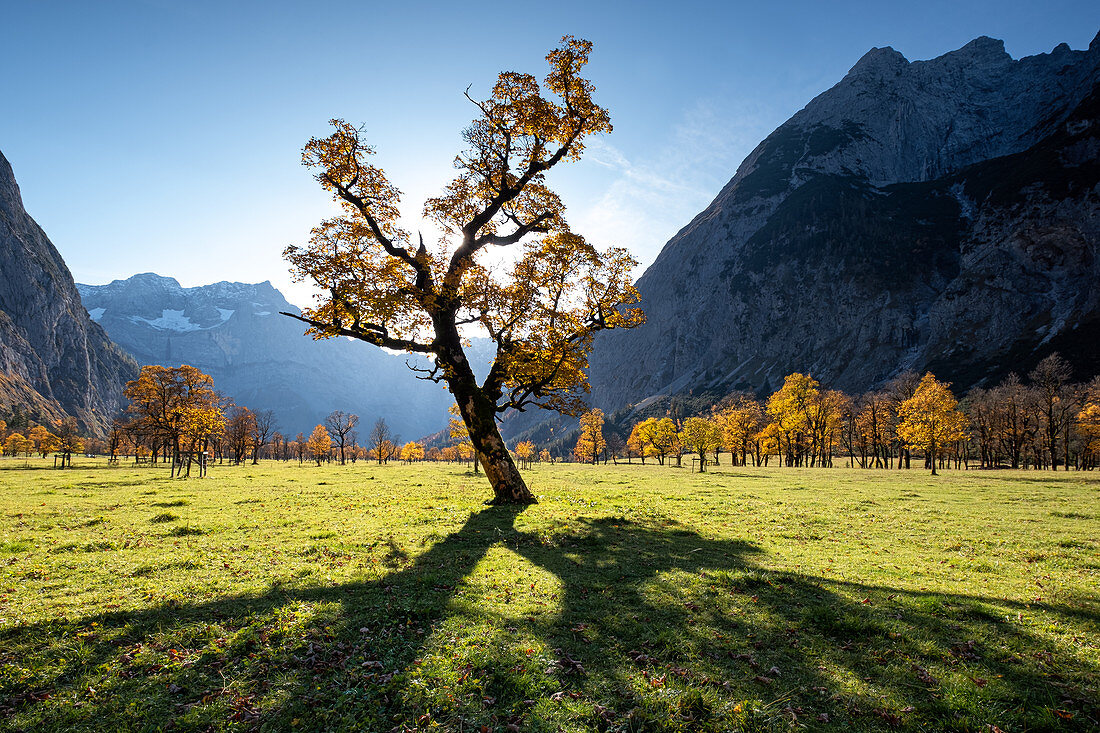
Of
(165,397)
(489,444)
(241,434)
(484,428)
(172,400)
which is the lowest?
(241,434)

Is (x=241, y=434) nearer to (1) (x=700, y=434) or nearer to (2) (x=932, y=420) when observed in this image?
(1) (x=700, y=434)

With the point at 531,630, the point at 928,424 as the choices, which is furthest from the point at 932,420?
the point at 531,630

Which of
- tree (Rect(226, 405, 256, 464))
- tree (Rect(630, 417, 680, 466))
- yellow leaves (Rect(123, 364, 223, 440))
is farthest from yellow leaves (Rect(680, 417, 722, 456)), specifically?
tree (Rect(226, 405, 256, 464))

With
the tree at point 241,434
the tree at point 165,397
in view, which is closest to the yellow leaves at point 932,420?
the tree at point 165,397

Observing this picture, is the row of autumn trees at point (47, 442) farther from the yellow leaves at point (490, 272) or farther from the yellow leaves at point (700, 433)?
the yellow leaves at point (700, 433)

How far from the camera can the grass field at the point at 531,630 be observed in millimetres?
5645

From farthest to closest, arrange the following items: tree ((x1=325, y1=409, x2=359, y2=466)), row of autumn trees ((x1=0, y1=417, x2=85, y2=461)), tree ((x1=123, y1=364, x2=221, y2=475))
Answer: tree ((x1=325, y1=409, x2=359, y2=466)) < row of autumn trees ((x1=0, y1=417, x2=85, y2=461)) < tree ((x1=123, y1=364, x2=221, y2=475))

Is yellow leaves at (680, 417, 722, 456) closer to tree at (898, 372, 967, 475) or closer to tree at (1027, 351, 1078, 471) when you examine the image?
tree at (898, 372, 967, 475)

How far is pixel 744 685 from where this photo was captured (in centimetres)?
633

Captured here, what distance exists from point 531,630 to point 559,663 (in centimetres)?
117

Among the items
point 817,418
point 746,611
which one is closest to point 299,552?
point 746,611

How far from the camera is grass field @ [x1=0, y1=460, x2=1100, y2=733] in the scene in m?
5.64

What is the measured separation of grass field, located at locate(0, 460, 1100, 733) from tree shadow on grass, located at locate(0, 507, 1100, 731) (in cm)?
4

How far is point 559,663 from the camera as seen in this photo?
6.83 meters
